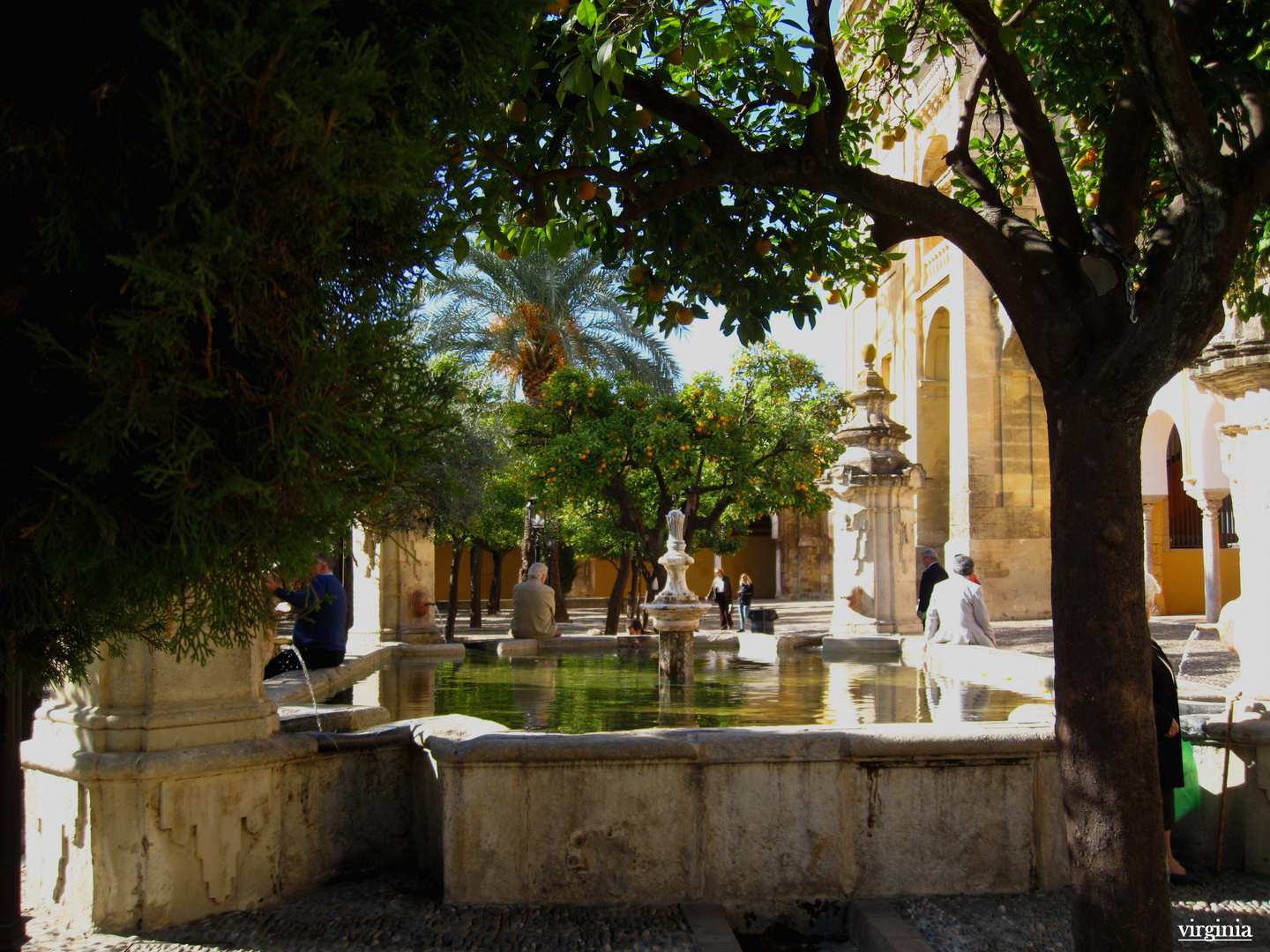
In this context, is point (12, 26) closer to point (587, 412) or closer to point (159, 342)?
point (159, 342)

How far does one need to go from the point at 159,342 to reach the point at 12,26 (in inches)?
33.6

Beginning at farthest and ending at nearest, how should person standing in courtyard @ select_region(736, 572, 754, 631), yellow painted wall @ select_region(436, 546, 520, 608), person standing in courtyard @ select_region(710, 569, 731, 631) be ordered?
yellow painted wall @ select_region(436, 546, 520, 608), person standing in courtyard @ select_region(710, 569, 731, 631), person standing in courtyard @ select_region(736, 572, 754, 631)

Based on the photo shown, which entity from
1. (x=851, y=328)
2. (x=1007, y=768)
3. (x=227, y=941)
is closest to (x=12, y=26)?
(x=227, y=941)

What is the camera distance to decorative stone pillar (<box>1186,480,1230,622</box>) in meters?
18.7

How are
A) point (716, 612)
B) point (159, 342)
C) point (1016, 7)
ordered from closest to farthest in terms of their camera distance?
point (159, 342), point (1016, 7), point (716, 612)

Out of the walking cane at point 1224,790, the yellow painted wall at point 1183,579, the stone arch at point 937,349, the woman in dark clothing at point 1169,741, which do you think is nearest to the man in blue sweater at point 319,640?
the woman in dark clothing at point 1169,741

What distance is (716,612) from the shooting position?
30.1m

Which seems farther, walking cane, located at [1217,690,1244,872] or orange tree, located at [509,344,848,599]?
orange tree, located at [509,344,848,599]

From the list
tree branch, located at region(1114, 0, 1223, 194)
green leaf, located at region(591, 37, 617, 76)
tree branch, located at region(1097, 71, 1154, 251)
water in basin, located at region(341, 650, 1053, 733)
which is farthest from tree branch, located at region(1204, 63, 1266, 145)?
water in basin, located at region(341, 650, 1053, 733)

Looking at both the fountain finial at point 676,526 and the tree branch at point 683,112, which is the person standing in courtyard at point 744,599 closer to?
the fountain finial at point 676,526

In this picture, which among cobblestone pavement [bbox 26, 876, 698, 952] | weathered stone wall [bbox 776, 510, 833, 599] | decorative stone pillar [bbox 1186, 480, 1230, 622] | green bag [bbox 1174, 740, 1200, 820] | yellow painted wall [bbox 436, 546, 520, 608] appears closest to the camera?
cobblestone pavement [bbox 26, 876, 698, 952]

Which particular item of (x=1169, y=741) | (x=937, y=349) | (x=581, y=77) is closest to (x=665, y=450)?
(x=1169, y=741)

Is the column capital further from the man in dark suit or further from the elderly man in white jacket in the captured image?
the elderly man in white jacket

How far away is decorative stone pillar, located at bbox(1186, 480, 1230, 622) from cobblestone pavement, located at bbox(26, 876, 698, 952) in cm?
1795
